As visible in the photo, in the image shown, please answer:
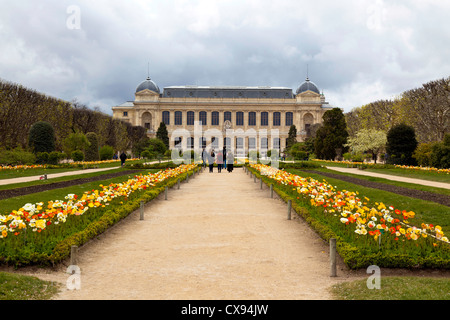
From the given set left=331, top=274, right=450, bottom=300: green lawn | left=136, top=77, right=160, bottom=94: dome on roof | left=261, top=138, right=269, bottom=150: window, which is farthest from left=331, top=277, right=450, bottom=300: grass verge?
left=136, top=77, right=160, bottom=94: dome on roof

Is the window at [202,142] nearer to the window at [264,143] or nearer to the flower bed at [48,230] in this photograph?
the window at [264,143]

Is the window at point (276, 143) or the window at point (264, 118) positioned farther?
the window at point (264, 118)

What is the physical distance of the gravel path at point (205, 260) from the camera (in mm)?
5555

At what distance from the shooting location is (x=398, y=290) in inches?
211

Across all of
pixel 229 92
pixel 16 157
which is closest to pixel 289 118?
pixel 229 92

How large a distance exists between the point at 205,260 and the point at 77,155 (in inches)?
1234

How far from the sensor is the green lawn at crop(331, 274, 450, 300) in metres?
5.15

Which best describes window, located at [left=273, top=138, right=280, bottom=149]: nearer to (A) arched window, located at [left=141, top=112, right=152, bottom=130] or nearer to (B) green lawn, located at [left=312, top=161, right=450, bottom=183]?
(A) arched window, located at [left=141, top=112, right=152, bottom=130]

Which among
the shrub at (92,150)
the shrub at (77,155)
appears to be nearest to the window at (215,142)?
the shrub at (92,150)

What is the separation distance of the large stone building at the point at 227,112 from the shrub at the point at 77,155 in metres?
63.5

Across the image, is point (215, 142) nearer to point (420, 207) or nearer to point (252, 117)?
point (252, 117)
